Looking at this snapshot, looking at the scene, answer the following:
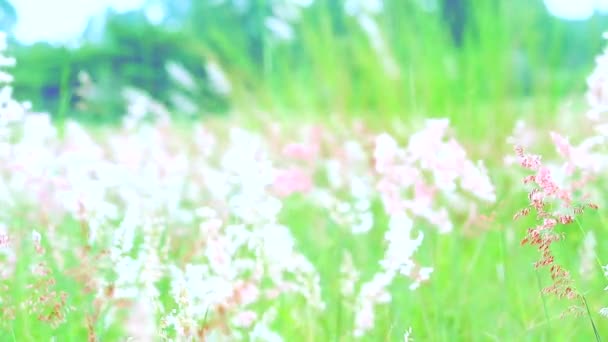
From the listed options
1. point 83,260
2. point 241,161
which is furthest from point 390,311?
point 83,260

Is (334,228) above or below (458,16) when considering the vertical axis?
below

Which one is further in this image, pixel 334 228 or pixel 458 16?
pixel 458 16

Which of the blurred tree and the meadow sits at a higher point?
the blurred tree

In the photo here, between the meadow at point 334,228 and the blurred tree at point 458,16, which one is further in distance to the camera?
the blurred tree at point 458,16

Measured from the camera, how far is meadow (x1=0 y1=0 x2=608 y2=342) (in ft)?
3.79

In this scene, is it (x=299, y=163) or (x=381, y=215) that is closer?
(x=381, y=215)

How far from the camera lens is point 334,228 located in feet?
7.66

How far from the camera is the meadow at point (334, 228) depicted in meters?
1.16

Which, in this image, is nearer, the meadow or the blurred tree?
the meadow

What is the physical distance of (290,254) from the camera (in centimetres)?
131

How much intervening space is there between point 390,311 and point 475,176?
43 cm

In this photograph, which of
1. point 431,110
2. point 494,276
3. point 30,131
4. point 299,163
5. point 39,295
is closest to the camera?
point 39,295

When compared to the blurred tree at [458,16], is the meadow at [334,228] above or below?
below

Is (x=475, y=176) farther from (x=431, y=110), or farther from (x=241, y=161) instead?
(x=431, y=110)
